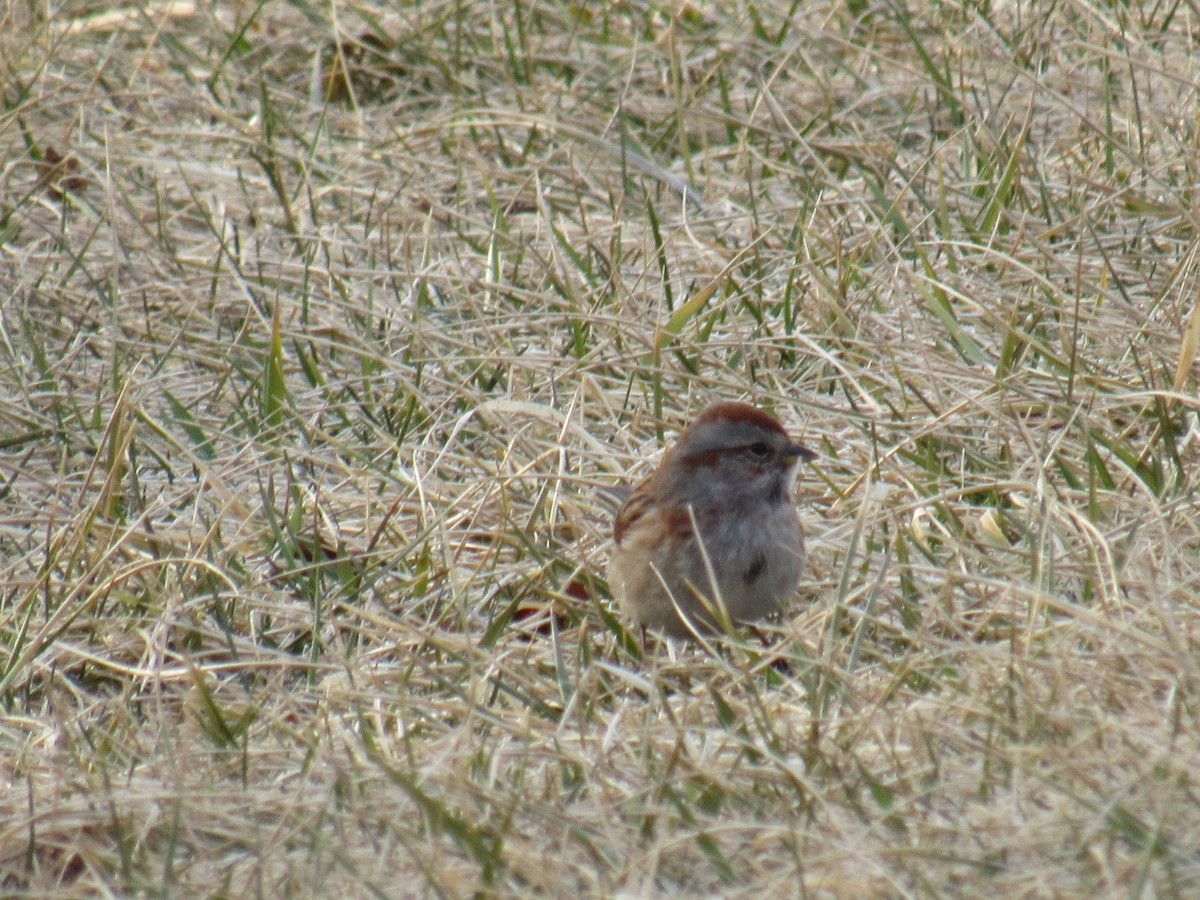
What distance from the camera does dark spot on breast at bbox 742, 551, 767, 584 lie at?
3.73 meters

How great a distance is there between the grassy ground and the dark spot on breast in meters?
0.14

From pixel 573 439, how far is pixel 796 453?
2.67 ft

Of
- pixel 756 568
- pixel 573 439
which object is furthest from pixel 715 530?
pixel 573 439

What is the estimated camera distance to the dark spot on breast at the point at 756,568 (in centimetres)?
373

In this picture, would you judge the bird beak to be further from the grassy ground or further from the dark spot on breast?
the dark spot on breast

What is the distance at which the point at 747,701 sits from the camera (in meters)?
3.29

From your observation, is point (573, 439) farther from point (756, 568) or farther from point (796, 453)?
point (756, 568)

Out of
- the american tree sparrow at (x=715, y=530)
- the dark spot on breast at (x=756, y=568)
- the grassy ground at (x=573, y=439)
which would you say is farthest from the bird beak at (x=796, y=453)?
the dark spot on breast at (x=756, y=568)

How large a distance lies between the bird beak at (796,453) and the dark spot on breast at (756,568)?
0.30 meters

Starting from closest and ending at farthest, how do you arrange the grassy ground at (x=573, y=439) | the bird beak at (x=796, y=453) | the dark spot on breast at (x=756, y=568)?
the grassy ground at (x=573, y=439)
the dark spot on breast at (x=756, y=568)
the bird beak at (x=796, y=453)

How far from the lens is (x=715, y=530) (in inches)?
152

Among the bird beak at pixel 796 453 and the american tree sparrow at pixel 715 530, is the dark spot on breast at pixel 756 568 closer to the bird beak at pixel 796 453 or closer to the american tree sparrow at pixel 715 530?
the american tree sparrow at pixel 715 530

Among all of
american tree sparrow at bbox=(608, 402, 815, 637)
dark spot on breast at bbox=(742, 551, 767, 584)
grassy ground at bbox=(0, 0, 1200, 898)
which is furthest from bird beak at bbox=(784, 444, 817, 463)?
dark spot on breast at bbox=(742, 551, 767, 584)

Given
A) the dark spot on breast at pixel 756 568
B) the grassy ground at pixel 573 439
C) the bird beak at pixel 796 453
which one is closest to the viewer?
the grassy ground at pixel 573 439
